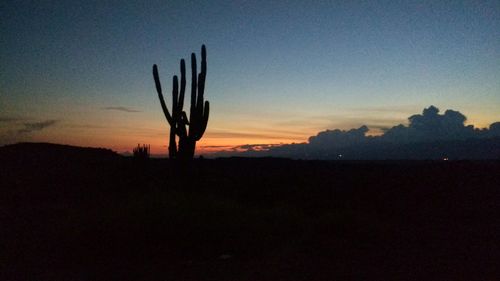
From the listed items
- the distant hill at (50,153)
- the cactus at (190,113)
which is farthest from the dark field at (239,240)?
the distant hill at (50,153)

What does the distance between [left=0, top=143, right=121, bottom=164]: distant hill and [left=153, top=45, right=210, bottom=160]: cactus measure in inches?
875

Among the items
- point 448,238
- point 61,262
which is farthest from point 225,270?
point 448,238

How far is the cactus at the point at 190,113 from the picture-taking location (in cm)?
1861

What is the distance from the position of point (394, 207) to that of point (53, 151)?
34125 mm

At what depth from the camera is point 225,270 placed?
9.16 metres

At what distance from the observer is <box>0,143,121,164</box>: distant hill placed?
125 feet

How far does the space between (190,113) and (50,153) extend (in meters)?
27.5

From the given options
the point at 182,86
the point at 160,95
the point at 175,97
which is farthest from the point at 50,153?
the point at 182,86

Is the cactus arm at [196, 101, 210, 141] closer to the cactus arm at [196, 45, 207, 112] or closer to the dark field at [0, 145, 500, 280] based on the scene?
the cactus arm at [196, 45, 207, 112]

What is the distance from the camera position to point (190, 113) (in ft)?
61.5

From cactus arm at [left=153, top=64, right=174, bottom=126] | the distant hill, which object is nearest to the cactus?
cactus arm at [left=153, top=64, right=174, bottom=126]

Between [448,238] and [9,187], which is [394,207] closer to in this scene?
[448,238]

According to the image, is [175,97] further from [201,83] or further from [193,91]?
[201,83]

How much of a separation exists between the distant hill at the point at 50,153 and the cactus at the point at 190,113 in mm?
22234
